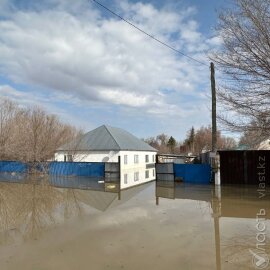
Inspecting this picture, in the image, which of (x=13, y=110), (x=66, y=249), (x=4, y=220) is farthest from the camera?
(x=13, y=110)

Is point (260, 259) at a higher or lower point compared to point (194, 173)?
lower

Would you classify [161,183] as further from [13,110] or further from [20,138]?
[13,110]

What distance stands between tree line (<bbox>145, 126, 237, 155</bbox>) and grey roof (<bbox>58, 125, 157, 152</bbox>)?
20.0 m

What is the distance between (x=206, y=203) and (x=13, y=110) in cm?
3565

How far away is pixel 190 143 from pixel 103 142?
38.5 metres

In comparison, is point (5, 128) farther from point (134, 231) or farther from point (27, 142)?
point (134, 231)

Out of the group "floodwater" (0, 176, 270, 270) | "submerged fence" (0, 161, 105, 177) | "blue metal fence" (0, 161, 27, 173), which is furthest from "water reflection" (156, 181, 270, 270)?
"blue metal fence" (0, 161, 27, 173)

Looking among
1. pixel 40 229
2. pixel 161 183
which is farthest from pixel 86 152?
pixel 40 229

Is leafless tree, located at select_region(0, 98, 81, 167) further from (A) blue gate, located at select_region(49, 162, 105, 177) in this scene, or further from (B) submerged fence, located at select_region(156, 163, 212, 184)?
(B) submerged fence, located at select_region(156, 163, 212, 184)

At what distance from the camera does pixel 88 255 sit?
6.34 metres

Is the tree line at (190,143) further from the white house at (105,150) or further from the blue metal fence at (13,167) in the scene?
the blue metal fence at (13,167)

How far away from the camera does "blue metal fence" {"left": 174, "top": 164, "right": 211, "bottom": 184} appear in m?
18.9

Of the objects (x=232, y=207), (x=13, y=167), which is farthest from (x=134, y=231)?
(x=13, y=167)

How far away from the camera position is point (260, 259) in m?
5.86
